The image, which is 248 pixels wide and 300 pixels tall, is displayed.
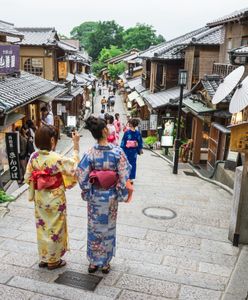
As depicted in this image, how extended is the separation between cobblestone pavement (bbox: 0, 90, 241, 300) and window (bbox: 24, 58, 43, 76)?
17619 millimetres

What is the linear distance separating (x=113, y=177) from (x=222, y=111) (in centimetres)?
976

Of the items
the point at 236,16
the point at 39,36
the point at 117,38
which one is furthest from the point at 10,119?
the point at 117,38

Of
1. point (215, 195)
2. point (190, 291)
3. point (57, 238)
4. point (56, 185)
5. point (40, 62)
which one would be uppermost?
point (40, 62)

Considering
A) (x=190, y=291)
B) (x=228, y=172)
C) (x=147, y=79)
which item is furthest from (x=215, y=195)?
(x=147, y=79)

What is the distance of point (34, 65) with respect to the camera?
24.5 meters

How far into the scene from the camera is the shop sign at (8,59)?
1248 cm

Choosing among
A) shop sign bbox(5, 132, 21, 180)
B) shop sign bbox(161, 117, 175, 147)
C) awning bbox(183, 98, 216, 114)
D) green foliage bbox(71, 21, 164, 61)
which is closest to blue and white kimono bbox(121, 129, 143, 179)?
shop sign bbox(5, 132, 21, 180)

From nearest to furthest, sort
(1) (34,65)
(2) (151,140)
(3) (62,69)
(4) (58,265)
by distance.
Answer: (4) (58,265) → (2) (151,140) → (1) (34,65) → (3) (62,69)

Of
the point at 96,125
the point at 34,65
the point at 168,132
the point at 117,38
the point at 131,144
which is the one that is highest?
the point at 117,38

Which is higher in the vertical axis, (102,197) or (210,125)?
(102,197)

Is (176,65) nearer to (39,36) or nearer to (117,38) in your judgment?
(39,36)

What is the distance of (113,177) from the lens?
4531 millimetres

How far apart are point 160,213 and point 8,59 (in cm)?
885

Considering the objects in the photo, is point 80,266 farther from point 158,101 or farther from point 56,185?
point 158,101
